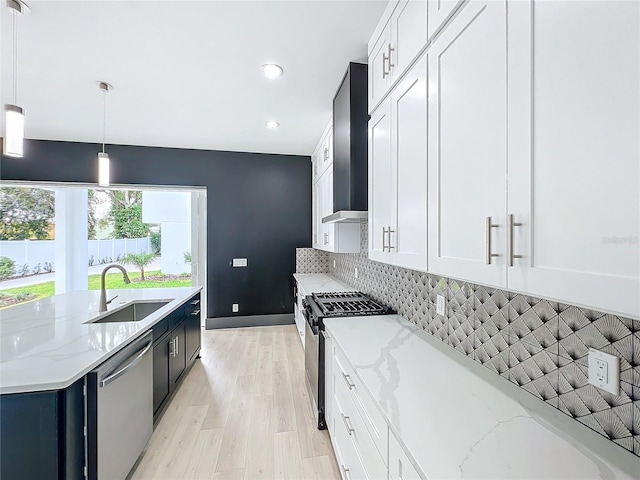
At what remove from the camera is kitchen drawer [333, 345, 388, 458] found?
107 centimetres

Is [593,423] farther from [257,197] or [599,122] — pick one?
[257,197]

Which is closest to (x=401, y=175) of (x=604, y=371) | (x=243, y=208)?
(x=604, y=371)

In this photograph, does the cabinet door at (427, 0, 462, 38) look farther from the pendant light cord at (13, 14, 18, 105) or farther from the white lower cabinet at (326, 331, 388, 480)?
the pendant light cord at (13, 14, 18, 105)

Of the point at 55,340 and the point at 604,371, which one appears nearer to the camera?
the point at 604,371

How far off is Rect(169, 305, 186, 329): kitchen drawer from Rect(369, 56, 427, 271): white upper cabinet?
74.5 inches

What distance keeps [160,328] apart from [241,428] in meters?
1.00

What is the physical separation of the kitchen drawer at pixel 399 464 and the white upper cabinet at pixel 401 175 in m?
0.67

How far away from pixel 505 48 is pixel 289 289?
4391 mm

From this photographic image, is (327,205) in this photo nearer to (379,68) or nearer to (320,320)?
(320,320)

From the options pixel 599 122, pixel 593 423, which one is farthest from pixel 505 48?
pixel 593 423

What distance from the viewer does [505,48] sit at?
83 centimetres

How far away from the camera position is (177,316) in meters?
2.76

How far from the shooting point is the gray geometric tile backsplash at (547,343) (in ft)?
2.64

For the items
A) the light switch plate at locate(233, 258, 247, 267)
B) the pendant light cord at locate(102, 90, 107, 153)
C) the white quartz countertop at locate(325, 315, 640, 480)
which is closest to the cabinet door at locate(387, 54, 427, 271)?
the white quartz countertop at locate(325, 315, 640, 480)
